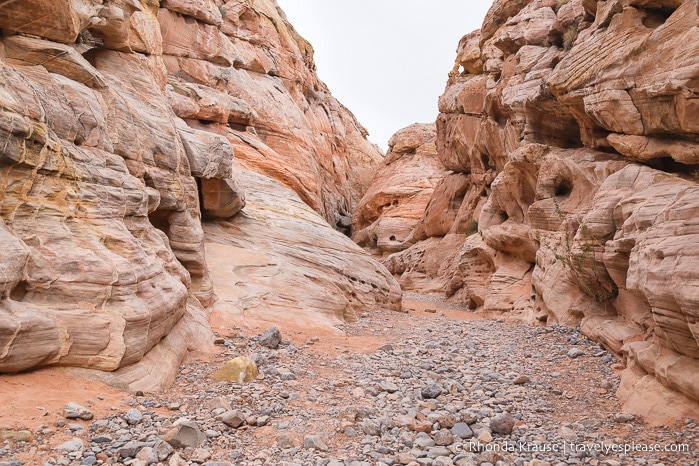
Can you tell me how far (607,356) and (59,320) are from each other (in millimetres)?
10605

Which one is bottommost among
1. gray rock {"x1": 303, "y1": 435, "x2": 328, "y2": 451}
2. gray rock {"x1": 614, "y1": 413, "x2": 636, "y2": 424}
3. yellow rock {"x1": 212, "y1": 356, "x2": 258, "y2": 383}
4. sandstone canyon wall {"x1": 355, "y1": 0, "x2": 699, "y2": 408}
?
yellow rock {"x1": 212, "y1": 356, "x2": 258, "y2": 383}

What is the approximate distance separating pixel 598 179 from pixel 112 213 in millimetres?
14945

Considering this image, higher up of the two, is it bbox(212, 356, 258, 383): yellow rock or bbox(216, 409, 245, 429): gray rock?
bbox(216, 409, 245, 429): gray rock

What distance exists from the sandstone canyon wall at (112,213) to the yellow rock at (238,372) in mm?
925

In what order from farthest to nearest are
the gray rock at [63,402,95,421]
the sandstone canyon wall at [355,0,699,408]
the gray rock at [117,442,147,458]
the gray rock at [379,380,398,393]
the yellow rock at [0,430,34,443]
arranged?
1. the gray rock at [379,380,398,393]
2. the sandstone canyon wall at [355,0,699,408]
3. the gray rock at [63,402,95,421]
4. the gray rock at [117,442,147,458]
5. the yellow rock at [0,430,34,443]

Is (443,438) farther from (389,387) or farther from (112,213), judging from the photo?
(112,213)

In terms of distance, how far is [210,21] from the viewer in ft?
110

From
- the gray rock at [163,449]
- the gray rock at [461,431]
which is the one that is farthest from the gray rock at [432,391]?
the gray rock at [163,449]

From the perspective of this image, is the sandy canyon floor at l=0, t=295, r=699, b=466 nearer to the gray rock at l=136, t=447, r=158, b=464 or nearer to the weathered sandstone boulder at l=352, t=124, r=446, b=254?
the gray rock at l=136, t=447, r=158, b=464

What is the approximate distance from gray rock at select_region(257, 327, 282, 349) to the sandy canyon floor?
413 millimetres

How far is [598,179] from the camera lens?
15898 millimetres

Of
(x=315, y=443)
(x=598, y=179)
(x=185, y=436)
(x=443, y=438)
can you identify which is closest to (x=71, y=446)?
(x=185, y=436)

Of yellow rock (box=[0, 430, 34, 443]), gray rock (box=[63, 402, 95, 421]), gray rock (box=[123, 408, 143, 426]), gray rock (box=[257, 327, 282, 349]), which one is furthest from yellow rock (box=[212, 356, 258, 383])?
yellow rock (box=[0, 430, 34, 443])

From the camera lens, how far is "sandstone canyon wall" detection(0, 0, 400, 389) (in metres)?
7.31
